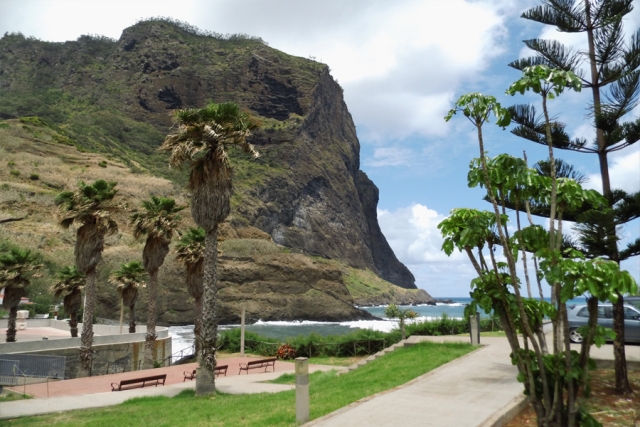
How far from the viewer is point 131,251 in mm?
70812

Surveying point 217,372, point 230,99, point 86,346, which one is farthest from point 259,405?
point 230,99

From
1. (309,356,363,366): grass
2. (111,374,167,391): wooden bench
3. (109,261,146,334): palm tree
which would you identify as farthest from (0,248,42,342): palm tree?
(309,356,363,366): grass

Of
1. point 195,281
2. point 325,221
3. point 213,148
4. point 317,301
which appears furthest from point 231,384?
point 325,221

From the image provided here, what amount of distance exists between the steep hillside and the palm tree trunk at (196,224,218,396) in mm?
47215

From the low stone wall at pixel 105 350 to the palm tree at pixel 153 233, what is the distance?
209 centimetres

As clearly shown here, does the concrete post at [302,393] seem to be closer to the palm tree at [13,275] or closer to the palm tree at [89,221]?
the palm tree at [89,221]

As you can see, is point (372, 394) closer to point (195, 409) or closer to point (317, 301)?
point (195, 409)

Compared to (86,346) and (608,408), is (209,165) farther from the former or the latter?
(608,408)

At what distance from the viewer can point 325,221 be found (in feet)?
524

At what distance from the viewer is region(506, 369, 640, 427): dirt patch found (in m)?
8.07

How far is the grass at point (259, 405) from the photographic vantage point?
33.3 feet

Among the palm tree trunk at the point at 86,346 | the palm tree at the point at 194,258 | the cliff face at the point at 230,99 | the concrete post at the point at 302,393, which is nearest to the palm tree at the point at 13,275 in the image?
the palm tree trunk at the point at 86,346

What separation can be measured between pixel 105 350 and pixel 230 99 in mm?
145939

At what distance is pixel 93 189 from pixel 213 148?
1042cm
